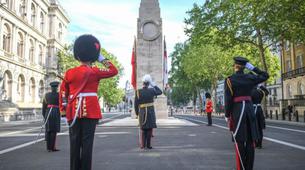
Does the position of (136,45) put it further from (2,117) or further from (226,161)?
(226,161)

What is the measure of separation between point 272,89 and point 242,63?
221 feet

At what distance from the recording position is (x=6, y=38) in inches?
1651

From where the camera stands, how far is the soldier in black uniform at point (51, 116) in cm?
931

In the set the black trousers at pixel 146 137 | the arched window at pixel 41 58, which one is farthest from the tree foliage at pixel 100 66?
the black trousers at pixel 146 137

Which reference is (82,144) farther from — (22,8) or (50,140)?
(22,8)

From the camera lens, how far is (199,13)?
109 feet

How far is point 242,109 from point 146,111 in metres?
4.56

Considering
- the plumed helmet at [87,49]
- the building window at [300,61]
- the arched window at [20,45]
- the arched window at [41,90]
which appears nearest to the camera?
the plumed helmet at [87,49]

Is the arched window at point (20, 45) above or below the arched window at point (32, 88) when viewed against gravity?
above

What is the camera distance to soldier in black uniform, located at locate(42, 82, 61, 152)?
931 cm

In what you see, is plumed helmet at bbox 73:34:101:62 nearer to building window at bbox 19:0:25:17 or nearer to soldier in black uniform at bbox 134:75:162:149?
soldier in black uniform at bbox 134:75:162:149

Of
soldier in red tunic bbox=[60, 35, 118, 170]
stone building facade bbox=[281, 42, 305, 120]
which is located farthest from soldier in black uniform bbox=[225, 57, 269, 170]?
stone building facade bbox=[281, 42, 305, 120]

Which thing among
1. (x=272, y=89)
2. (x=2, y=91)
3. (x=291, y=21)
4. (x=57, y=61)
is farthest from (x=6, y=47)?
(x=272, y=89)

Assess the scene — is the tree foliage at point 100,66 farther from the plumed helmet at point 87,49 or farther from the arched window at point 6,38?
the plumed helmet at point 87,49
